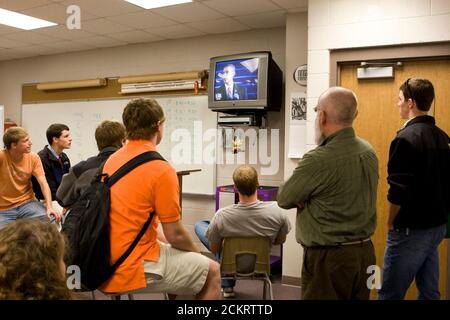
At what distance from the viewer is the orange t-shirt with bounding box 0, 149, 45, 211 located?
3.32 m

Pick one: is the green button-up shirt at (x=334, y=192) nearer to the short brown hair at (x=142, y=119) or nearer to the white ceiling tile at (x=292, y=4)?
the short brown hair at (x=142, y=119)

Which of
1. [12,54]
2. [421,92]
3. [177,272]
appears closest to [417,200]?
[421,92]

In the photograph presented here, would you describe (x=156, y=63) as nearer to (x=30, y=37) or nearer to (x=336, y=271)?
(x=30, y=37)

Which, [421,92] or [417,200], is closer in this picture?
[417,200]

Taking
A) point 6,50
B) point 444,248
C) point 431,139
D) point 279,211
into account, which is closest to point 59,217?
point 279,211

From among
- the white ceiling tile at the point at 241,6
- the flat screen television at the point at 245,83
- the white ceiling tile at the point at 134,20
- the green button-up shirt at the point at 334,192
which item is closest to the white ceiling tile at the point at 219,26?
the white ceiling tile at the point at 134,20

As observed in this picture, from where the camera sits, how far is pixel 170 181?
5.74 ft

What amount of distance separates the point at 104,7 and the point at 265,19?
1.58 meters

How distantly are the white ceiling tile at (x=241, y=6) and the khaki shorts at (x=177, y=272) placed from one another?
2.70 m

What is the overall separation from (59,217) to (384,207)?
101 inches

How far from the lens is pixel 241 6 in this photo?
3.95 meters

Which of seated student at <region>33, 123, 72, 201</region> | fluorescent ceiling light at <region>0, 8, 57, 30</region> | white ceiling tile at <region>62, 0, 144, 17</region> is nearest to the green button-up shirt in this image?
seated student at <region>33, 123, 72, 201</region>

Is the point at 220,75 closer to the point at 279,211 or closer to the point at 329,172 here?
the point at 279,211
